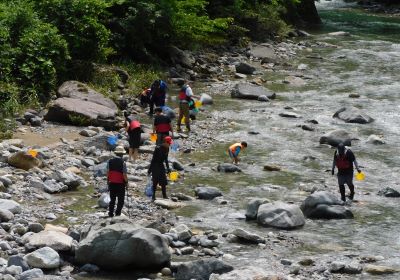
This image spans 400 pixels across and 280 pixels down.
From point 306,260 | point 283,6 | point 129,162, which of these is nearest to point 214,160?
point 129,162

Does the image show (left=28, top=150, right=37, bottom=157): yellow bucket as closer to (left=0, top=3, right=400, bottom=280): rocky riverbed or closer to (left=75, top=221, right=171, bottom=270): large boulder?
(left=0, top=3, right=400, bottom=280): rocky riverbed

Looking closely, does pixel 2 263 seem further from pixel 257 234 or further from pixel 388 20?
pixel 388 20

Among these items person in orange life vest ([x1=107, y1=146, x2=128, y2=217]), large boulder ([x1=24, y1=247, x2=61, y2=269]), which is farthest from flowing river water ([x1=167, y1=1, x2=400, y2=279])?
large boulder ([x1=24, y1=247, x2=61, y2=269])

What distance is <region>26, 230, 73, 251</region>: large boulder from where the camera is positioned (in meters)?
12.7

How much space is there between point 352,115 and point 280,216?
11751mm

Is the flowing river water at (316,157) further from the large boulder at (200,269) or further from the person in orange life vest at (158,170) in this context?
the person in orange life vest at (158,170)

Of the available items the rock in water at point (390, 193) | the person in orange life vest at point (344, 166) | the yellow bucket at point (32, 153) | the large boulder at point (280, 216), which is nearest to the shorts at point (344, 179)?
the person in orange life vest at point (344, 166)

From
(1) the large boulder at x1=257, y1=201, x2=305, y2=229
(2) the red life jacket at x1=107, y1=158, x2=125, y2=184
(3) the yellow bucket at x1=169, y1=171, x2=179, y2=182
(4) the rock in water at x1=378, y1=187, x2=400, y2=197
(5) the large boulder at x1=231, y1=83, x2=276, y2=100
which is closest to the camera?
(2) the red life jacket at x1=107, y1=158, x2=125, y2=184

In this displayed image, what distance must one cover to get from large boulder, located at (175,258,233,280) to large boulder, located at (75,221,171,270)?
1.66 ft

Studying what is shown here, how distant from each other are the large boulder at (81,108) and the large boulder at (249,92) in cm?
653

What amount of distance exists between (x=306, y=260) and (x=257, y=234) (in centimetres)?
165

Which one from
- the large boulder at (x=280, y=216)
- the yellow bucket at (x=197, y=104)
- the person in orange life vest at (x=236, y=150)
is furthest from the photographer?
the yellow bucket at (x=197, y=104)

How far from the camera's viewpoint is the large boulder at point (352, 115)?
25.8 m

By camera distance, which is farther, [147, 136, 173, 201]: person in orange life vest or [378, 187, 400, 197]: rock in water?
[378, 187, 400, 197]: rock in water
